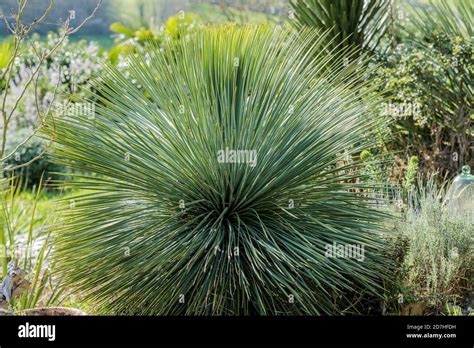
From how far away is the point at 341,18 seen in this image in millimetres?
5137

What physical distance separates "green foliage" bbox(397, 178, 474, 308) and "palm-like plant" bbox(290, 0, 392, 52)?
1.71 meters

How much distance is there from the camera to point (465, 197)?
14.2 feet

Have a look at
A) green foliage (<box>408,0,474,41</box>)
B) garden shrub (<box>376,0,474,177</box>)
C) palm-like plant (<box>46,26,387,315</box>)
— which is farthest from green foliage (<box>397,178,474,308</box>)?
green foliage (<box>408,0,474,41</box>)

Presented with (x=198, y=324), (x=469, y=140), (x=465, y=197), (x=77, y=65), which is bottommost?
(x=198, y=324)

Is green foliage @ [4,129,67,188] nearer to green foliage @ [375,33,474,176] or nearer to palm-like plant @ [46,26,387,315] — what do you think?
green foliage @ [375,33,474,176]

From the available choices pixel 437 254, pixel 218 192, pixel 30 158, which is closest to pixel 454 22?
pixel 437 254

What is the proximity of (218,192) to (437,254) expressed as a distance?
135 cm

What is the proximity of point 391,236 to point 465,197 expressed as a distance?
103 cm

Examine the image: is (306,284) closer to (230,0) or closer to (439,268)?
(439,268)

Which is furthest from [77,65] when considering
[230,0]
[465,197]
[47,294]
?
[230,0]

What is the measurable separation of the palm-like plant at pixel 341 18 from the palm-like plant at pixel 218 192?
71.1 inches

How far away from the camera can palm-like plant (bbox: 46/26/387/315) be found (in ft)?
10.4

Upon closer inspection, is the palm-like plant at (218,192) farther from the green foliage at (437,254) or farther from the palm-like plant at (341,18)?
the palm-like plant at (341,18)

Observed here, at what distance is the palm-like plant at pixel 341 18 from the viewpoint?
5148 millimetres
